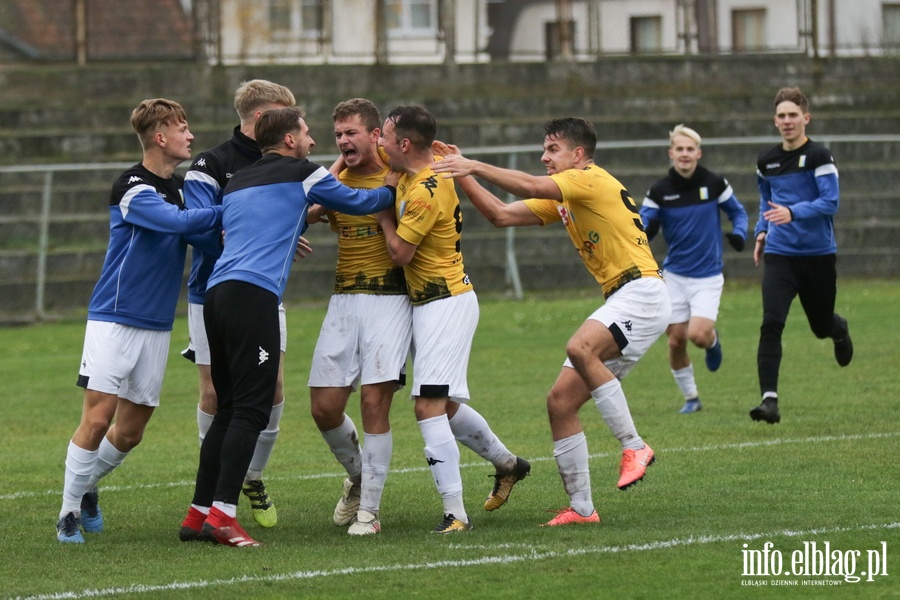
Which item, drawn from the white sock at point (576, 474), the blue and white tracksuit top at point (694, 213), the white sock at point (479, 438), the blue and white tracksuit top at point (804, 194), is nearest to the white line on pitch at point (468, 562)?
the white sock at point (576, 474)

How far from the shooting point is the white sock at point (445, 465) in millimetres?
6980

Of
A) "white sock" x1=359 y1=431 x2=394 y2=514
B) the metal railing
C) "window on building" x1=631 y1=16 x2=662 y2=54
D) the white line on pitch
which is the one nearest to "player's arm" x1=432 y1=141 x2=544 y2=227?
"white sock" x1=359 y1=431 x2=394 y2=514

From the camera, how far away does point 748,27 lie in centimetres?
2939

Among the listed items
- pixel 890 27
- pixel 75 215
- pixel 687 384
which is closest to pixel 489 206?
pixel 687 384

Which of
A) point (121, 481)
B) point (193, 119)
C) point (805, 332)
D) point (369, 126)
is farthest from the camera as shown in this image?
point (193, 119)

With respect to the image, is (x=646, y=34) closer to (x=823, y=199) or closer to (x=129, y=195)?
(x=823, y=199)

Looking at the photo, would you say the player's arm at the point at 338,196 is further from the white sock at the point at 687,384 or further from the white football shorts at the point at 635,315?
the white sock at the point at 687,384

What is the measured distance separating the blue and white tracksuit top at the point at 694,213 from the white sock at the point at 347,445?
5.44 meters

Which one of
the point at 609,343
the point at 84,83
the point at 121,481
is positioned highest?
the point at 84,83

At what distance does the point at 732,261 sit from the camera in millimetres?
21328

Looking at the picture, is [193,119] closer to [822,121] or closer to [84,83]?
[84,83]

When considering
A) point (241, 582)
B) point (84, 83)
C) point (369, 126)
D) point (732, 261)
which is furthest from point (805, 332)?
point (84, 83)

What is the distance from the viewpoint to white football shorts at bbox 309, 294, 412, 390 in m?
7.16

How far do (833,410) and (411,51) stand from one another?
51.1 ft
